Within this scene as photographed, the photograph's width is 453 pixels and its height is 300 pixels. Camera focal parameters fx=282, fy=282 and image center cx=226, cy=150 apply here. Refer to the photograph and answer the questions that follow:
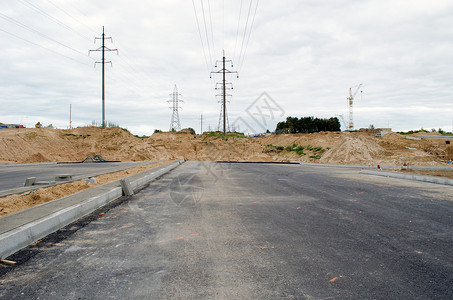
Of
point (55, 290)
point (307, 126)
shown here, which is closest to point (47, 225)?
point (55, 290)

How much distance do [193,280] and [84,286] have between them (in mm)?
1233

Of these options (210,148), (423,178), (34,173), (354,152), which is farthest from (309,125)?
(34,173)

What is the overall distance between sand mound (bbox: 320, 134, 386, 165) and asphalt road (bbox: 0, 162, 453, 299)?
2570 centimetres

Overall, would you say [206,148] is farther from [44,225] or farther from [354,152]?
[44,225]

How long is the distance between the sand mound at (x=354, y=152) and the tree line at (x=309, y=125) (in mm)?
74404

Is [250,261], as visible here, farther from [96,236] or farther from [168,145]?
[168,145]

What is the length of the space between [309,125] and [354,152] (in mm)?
83248

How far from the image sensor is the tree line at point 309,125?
365 ft

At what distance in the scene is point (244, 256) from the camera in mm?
4078

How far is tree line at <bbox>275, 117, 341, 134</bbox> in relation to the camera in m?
111

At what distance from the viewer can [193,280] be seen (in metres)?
3.31

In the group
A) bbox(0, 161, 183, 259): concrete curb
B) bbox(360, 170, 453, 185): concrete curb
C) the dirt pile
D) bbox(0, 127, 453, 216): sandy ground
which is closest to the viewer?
bbox(0, 161, 183, 259): concrete curb

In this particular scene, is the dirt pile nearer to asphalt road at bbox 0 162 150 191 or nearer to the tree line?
asphalt road at bbox 0 162 150 191

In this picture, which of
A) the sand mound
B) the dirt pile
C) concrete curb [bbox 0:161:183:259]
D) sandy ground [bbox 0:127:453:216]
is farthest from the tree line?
concrete curb [bbox 0:161:183:259]
